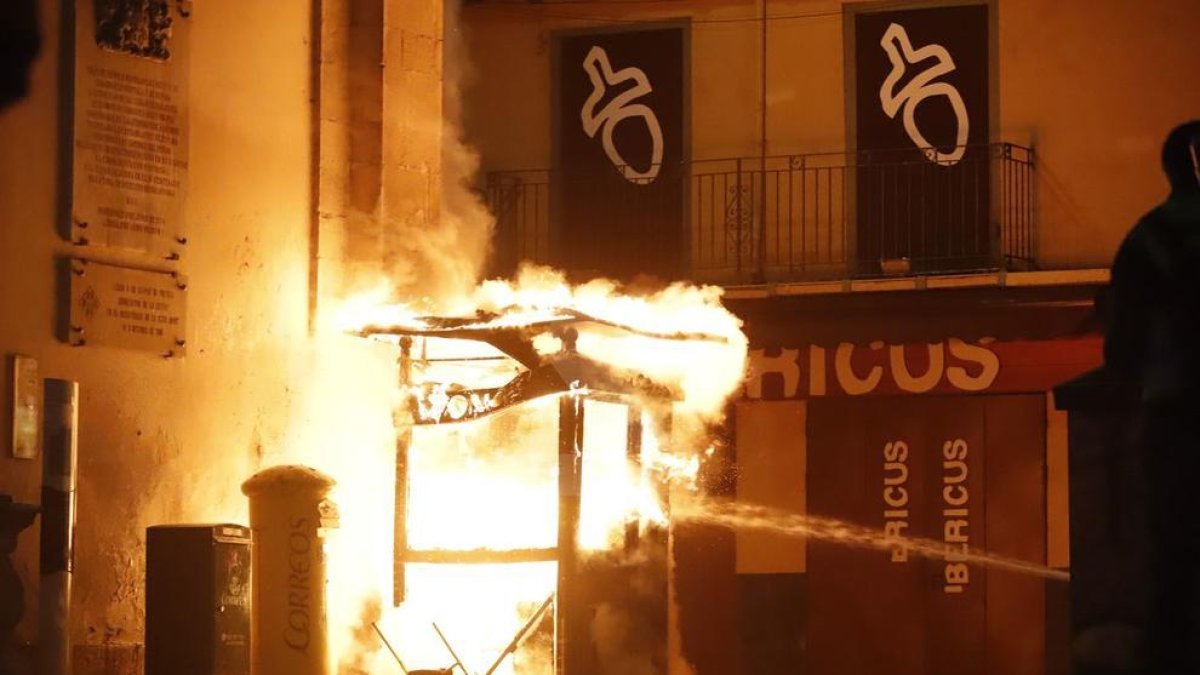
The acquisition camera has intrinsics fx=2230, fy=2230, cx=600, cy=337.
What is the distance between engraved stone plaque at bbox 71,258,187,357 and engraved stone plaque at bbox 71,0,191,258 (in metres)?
0.16

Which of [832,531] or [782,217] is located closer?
[832,531]

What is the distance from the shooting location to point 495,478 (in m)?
13.4

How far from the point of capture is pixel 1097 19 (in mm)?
21250

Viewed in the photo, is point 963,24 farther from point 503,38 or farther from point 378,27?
point 378,27

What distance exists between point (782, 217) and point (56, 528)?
42.5 ft

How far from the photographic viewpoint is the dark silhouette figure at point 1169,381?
677 cm

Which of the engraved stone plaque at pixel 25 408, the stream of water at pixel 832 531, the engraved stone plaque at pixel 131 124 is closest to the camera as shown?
the engraved stone plaque at pixel 25 408

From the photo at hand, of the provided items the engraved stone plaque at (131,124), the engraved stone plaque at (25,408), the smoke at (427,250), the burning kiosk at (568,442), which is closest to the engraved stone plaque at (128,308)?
the engraved stone plaque at (131,124)

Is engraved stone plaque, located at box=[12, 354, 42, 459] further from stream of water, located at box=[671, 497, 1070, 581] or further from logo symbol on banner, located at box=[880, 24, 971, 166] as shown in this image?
logo symbol on banner, located at box=[880, 24, 971, 166]

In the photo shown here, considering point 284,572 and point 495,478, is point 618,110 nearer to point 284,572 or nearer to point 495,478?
point 495,478

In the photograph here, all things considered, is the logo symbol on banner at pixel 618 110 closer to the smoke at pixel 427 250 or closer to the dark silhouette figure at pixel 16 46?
the smoke at pixel 427 250

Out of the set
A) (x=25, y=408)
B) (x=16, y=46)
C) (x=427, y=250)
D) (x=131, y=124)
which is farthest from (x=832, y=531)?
(x=16, y=46)

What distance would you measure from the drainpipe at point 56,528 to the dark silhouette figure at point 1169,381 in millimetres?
5129

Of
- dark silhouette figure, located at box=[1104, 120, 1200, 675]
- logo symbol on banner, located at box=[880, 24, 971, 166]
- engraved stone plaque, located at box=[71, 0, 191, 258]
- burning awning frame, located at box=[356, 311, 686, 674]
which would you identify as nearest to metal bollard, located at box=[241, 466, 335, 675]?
burning awning frame, located at box=[356, 311, 686, 674]
